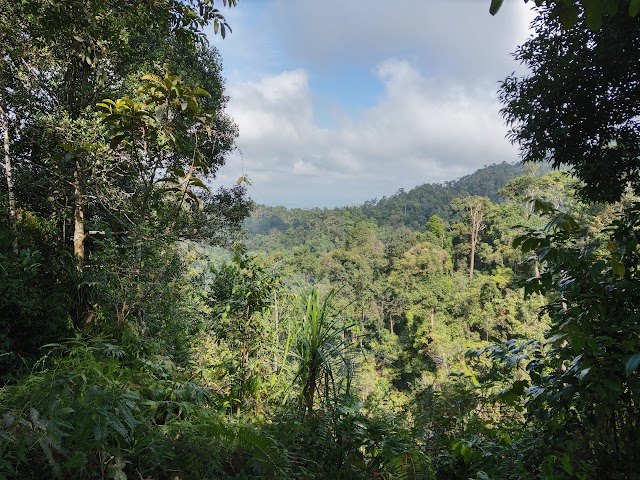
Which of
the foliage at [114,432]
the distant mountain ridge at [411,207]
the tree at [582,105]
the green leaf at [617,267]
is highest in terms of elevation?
the distant mountain ridge at [411,207]

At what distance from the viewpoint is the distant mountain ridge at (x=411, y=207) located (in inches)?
1879

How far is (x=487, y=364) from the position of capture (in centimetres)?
1423

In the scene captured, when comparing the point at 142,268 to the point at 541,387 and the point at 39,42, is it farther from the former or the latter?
the point at 541,387

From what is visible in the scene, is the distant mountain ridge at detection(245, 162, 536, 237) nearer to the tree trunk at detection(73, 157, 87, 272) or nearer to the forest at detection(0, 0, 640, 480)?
the forest at detection(0, 0, 640, 480)

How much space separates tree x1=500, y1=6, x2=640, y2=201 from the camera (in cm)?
361

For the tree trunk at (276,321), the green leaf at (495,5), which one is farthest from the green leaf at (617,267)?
the tree trunk at (276,321)

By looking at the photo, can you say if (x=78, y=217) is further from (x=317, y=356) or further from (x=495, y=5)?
(x=495, y=5)

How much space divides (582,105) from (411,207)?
48.4 m

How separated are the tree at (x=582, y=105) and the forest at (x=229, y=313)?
0.06 feet

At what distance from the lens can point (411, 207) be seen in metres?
51.3

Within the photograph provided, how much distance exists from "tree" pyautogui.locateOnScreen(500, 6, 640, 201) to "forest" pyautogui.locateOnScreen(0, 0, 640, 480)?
Answer: 0.06 feet

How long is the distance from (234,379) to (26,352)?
1594mm

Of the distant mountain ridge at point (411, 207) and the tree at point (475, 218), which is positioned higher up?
the distant mountain ridge at point (411, 207)

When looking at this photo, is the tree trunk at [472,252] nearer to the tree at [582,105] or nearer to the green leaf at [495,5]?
the tree at [582,105]
